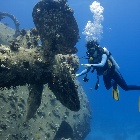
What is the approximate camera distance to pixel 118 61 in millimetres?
107500

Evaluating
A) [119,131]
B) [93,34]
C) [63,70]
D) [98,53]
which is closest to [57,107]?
[98,53]

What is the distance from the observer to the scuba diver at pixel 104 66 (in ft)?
30.1

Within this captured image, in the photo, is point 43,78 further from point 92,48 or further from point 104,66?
point 104,66

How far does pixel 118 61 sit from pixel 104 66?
326 ft

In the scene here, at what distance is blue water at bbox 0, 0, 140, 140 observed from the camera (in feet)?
130

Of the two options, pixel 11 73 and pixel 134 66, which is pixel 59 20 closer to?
pixel 11 73

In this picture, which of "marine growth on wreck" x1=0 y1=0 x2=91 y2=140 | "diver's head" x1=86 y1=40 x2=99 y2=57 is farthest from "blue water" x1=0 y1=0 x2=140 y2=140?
"diver's head" x1=86 y1=40 x2=99 y2=57

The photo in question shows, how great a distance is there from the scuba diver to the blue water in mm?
23538

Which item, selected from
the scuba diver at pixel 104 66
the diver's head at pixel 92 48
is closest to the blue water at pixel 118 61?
the scuba diver at pixel 104 66

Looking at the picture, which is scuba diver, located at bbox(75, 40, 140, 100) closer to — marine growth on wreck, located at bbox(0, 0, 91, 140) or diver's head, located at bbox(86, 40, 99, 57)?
diver's head, located at bbox(86, 40, 99, 57)

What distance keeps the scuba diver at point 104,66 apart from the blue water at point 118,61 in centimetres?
2354

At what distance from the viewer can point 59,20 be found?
8.07m

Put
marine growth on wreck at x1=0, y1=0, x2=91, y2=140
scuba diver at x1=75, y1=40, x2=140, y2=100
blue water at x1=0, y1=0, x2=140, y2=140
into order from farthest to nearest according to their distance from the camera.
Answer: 1. blue water at x1=0, y1=0, x2=140, y2=140
2. scuba diver at x1=75, y1=40, x2=140, y2=100
3. marine growth on wreck at x1=0, y1=0, x2=91, y2=140

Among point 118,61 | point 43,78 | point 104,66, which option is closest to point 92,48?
point 104,66
